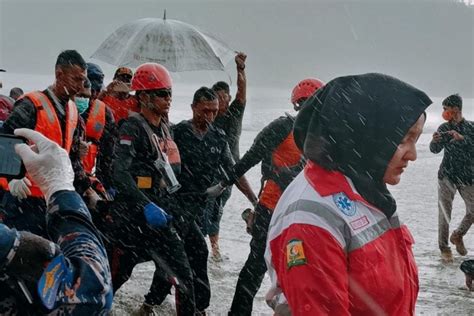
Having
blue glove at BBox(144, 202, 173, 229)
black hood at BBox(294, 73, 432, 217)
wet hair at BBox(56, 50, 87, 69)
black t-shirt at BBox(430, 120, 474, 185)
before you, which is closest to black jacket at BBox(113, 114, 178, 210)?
blue glove at BBox(144, 202, 173, 229)

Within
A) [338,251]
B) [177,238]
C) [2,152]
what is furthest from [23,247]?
[177,238]

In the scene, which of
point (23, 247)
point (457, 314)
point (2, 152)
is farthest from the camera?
point (457, 314)

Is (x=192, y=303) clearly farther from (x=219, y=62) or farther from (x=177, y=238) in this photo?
(x=219, y=62)

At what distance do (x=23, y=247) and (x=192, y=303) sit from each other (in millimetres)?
3101

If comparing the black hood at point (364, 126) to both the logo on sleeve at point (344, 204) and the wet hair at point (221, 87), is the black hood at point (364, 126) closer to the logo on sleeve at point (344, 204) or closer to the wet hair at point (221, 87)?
the logo on sleeve at point (344, 204)

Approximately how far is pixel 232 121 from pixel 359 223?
16.6 ft

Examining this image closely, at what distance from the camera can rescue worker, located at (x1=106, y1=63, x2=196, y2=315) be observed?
4.22 m

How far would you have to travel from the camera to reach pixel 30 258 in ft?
4.38

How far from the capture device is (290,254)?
1.79m

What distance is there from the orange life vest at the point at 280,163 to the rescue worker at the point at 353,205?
8.69 ft

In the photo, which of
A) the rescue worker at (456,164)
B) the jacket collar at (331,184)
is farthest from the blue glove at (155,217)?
the rescue worker at (456,164)

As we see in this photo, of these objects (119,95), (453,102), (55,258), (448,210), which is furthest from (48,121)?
(448,210)

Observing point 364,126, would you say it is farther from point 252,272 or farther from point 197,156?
point 197,156

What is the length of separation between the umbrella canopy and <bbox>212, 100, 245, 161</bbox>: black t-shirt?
2.46ft
